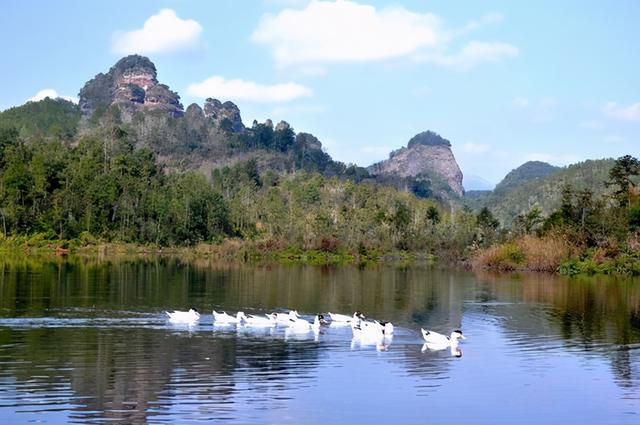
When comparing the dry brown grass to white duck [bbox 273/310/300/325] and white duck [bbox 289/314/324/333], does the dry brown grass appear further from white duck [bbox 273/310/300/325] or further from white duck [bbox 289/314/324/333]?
white duck [bbox 289/314/324/333]

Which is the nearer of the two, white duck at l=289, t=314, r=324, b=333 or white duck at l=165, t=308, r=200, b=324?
white duck at l=289, t=314, r=324, b=333

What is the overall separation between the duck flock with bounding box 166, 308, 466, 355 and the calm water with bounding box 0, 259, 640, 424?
1.45 ft

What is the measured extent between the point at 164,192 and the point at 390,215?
25227 millimetres

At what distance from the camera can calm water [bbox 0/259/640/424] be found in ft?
52.2

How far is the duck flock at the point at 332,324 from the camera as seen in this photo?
79.3 ft

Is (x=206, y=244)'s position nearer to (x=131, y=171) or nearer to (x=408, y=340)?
(x=131, y=171)

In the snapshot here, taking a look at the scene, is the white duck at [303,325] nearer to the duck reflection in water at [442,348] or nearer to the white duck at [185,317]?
the white duck at [185,317]

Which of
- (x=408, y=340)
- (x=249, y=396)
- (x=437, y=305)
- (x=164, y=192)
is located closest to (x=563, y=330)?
(x=408, y=340)

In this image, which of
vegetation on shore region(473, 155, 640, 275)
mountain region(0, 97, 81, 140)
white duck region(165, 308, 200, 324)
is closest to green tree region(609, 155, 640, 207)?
vegetation on shore region(473, 155, 640, 275)

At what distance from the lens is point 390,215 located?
3625 inches

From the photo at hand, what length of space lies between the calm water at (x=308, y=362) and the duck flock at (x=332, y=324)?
44 centimetres

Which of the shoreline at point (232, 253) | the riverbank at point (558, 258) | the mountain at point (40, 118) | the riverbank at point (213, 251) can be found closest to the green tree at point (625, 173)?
the riverbank at point (558, 258)


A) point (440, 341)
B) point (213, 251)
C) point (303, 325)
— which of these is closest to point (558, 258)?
point (213, 251)

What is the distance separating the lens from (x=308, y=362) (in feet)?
68.8
